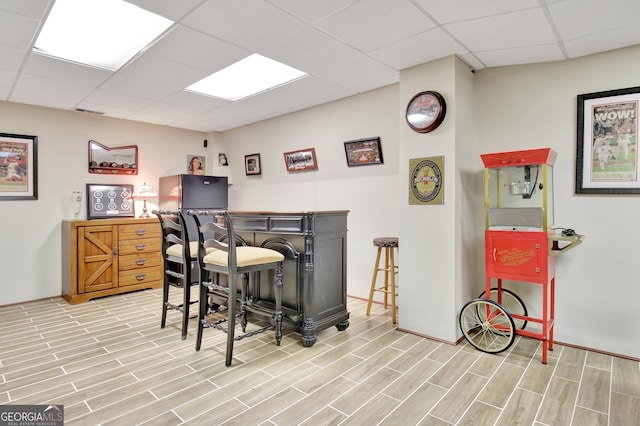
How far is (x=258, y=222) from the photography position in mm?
3439

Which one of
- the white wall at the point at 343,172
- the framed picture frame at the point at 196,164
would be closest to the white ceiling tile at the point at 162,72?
the white wall at the point at 343,172

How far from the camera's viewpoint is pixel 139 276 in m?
5.03

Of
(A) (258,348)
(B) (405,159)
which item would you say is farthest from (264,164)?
(A) (258,348)

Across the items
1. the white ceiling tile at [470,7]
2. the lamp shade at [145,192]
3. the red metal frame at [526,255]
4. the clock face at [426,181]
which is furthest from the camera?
the lamp shade at [145,192]

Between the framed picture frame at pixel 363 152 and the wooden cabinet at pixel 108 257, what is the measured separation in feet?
10.1

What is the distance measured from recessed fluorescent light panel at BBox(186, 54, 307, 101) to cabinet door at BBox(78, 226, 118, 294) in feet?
7.67

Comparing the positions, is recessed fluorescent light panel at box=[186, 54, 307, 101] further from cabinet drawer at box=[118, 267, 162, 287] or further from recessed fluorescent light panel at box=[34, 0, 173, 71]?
cabinet drawer at box=[118, 267, 162, 287]

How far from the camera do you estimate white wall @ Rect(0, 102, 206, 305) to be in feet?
14.8

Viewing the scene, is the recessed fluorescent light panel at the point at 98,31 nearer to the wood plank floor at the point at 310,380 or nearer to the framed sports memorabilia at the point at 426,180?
the framed sports memorabilia at the point at 426,180

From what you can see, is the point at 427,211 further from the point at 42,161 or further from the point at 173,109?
the point at 42,161

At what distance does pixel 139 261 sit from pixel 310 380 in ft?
11.9

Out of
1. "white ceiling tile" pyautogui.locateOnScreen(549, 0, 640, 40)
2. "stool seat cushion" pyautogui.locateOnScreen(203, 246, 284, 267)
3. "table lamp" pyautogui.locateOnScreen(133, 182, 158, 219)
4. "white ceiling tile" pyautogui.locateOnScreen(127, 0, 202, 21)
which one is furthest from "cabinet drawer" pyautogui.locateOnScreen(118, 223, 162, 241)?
"white ceiling tile" pyautogui.locateOnScreen(549, 0, 640, 40)

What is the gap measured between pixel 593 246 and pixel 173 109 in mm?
5036

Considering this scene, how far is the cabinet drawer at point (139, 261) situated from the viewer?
4883mm
